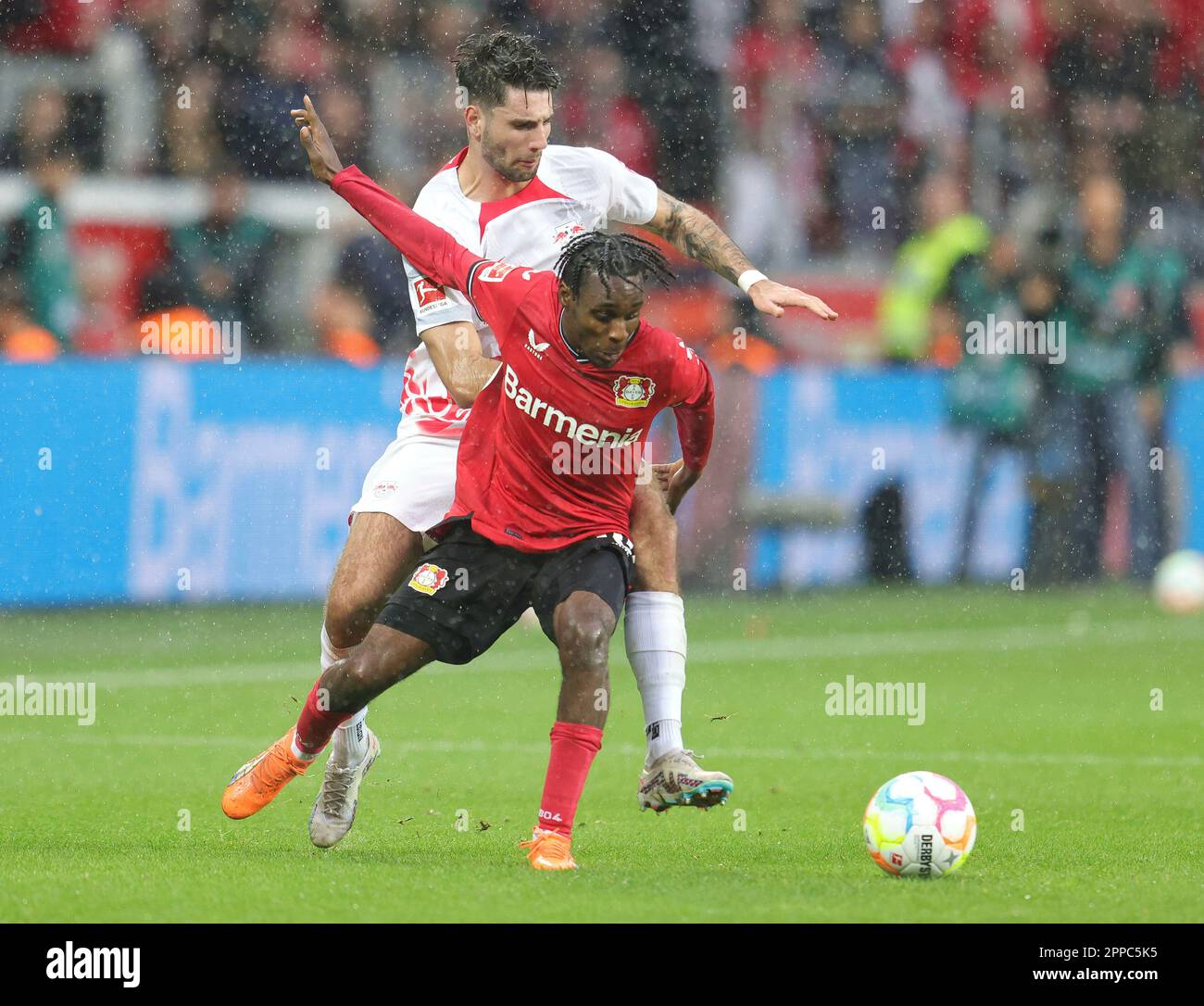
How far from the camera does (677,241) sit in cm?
673

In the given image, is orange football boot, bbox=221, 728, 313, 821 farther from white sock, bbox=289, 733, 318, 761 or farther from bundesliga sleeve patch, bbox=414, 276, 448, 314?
bundesliga sleeve patch, bbox=414, 276, 448, 314

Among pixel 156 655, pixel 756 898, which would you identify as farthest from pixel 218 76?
pixel 756 898

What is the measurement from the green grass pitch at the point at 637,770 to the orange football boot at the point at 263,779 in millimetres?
100

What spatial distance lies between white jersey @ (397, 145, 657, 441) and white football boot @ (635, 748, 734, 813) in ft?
4.44

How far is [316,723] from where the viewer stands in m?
6.18

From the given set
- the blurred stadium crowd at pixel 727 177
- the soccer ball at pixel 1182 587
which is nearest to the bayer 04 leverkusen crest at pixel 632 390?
the blurred stadium crowd at pixel 727 177

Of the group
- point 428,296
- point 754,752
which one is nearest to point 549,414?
point 428,296

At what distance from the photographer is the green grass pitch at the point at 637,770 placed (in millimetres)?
5328

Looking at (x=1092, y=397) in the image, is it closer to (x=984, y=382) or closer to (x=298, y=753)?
(x=984, y=382)

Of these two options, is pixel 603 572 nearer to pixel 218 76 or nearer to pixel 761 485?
pixel 761 485

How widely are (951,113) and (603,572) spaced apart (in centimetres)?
1189

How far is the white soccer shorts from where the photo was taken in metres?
6.55

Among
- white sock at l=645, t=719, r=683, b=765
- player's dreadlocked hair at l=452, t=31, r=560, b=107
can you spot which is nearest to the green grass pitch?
white sock at l=645, t=719, r=683, b=765

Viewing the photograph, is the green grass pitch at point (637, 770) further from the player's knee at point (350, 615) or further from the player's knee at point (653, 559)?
the player's knee at point (653, 559)
